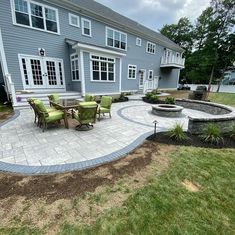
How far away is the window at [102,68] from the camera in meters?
11.2

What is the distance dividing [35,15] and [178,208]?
12.4 meters

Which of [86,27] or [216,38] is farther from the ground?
[216,38]

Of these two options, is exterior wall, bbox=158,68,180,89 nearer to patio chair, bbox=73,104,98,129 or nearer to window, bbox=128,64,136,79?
window, bbox=128,64,136,79

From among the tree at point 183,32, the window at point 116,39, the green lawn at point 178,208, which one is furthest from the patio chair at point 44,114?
the tree at point 183,32

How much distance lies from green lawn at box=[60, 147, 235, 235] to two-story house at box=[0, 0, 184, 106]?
28.6ft

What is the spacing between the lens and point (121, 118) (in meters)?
7.21

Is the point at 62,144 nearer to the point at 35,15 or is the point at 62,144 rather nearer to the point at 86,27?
the point at 35,15

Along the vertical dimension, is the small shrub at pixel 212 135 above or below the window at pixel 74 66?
below

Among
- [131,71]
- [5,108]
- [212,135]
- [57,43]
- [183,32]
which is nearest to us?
[212,135]

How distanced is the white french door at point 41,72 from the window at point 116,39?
17.7 ft

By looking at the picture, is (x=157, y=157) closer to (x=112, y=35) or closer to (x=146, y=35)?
(x=112, y=35)

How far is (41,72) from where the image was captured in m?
10.3

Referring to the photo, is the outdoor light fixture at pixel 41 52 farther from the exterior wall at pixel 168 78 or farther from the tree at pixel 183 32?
the tree at pixel 183 32

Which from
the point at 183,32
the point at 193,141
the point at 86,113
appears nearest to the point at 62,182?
the point at 86,113
